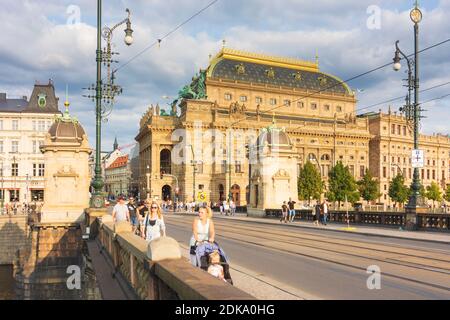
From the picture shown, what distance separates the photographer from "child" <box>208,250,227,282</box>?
23.7 ft

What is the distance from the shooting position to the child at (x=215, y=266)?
23.7ft

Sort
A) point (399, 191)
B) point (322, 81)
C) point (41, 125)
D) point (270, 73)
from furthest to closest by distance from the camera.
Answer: point (322, 81)
point (270, 73)
point (399, 191)
point (41, 125)

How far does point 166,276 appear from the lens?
5.23 m

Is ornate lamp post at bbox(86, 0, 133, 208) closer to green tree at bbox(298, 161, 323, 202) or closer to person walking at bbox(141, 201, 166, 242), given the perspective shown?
person walking at bbox(141, 201, 166, 242)

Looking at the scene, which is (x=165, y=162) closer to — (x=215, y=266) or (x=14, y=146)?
(x=14, y=146)

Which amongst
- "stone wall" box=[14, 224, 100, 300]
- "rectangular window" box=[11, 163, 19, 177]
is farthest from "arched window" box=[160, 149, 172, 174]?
"stone wall" box=[14, 224, 100, 300]

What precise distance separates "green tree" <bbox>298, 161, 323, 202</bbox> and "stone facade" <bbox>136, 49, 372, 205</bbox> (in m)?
8.26

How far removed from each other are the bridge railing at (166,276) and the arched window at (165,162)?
80345 mm

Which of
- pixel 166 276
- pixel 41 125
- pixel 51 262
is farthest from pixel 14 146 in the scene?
pixel 166 276

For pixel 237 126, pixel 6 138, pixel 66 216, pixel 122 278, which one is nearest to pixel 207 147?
pixel 237 126

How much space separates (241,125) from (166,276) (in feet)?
272

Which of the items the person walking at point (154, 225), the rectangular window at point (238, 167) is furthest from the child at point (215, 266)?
the rectangular window at point (238, 167)

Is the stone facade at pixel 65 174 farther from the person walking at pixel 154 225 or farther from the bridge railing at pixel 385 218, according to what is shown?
the bridge railing at pixel 385 218
